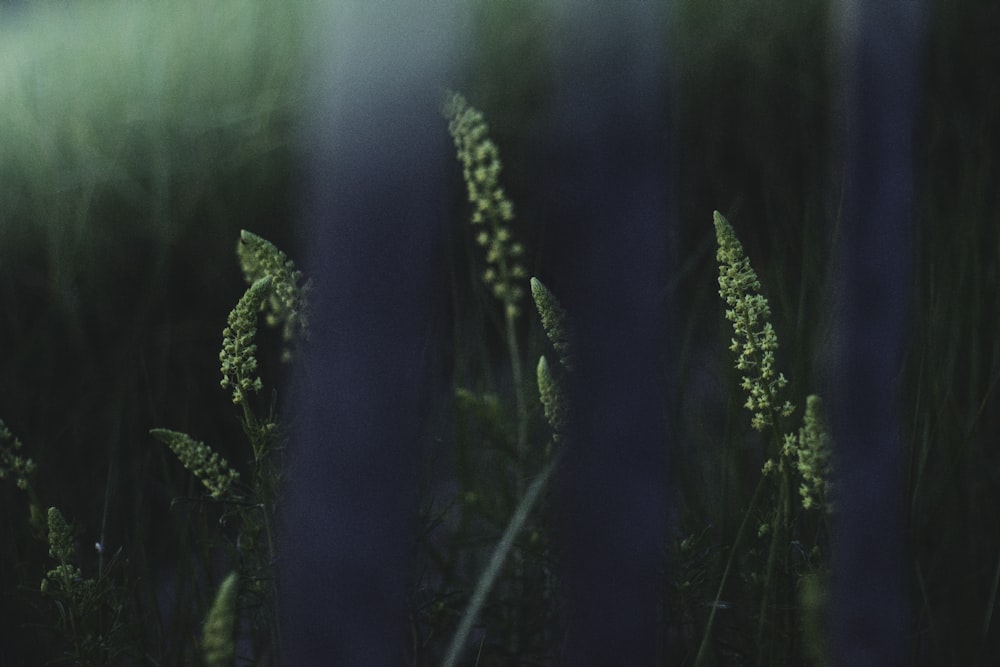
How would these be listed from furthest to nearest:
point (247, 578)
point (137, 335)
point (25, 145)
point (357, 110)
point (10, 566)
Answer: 1. point (25, 145)
2. point (137, 335)
3. point (10, 566)
4. point (247, 578)
5. point (357, 110)

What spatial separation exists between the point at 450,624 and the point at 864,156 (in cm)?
64

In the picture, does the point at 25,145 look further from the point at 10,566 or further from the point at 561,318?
the point at 561,318

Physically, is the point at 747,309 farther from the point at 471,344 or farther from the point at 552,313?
the point at 471,344

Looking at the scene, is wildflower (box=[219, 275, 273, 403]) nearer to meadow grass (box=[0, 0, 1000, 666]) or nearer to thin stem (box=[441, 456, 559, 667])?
meadow grass (box=[0, 0, 1000, 666])

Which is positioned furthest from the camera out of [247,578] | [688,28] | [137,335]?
[688,28]

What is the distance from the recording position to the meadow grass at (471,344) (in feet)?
3.90

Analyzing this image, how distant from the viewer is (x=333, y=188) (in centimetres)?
82

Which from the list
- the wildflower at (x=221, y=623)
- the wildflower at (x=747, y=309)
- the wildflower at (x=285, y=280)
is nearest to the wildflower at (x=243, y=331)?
the wildflower at (x=285, y=280)

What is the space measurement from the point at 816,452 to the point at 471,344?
676 mm

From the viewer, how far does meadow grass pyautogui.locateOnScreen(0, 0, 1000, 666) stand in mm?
1188

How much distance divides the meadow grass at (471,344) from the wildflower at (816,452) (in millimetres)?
45

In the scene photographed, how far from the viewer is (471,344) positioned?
5.19ft

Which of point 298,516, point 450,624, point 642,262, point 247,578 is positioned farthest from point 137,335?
point 642,262

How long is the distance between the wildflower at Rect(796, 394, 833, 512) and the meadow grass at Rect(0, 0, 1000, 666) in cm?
4
